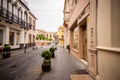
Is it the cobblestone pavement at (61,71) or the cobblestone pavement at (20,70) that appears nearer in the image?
the cobblestone pavement at (61,71)

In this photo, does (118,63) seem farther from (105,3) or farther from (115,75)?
(105,3)

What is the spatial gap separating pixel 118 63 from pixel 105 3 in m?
1.95

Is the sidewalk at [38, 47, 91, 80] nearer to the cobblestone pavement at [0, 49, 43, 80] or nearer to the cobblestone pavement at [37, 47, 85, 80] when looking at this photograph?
the cobblestone pavement at [37, 47, 85, 80]

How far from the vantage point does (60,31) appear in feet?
187

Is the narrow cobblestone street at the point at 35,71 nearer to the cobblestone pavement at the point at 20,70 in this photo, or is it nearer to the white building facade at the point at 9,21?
the cobblestone pavement at the point at 20,70

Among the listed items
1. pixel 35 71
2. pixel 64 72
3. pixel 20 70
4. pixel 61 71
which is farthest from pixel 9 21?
pixel 64 72

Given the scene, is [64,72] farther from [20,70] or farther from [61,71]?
[20,70]

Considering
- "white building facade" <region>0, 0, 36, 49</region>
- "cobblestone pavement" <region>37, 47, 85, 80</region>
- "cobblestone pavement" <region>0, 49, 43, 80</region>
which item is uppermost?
"white building facade" <region>0, 0, 36, 49</region>

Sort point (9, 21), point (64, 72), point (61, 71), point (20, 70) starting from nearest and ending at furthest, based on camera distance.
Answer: point (64, 72) < point (61, 71) < point (20, 70) < point (9, 21)

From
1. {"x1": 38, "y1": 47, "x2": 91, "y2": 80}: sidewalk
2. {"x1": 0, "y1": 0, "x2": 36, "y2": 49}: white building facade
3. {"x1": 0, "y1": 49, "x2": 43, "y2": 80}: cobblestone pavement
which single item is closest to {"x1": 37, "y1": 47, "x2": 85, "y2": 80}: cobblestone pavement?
{"x1": 38, "y1": 47, "x2": 91, "y2": 80}: sidewalk

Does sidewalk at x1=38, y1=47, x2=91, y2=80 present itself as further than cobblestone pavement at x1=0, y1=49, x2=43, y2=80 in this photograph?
No

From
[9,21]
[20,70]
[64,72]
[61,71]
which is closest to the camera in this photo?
[64,72]

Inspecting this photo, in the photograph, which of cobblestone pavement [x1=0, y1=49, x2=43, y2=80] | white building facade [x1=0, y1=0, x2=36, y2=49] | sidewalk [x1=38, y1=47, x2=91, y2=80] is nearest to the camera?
sidewalk [x1=38, y1=47, x2=91, y2=80]

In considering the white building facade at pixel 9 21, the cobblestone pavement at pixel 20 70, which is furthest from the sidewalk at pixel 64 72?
the white building facade at pixel 9 21
